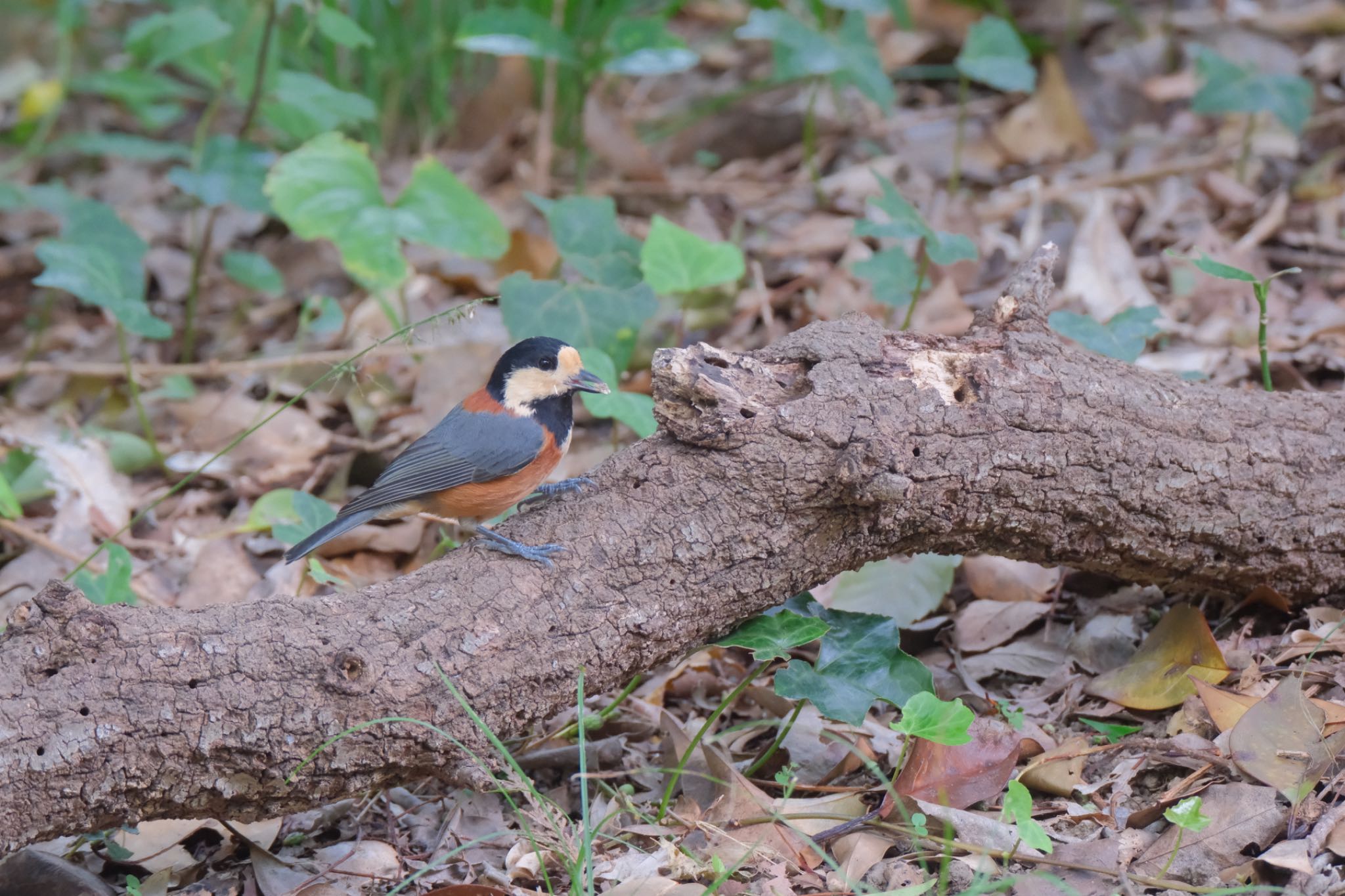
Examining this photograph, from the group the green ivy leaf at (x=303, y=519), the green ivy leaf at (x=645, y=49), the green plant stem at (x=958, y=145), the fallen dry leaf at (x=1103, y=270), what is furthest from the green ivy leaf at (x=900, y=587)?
the green plant stem at (x=958, y=145)

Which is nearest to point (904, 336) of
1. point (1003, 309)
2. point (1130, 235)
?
point (1003, 309)

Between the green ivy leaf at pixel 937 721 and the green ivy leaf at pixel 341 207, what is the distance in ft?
9.91

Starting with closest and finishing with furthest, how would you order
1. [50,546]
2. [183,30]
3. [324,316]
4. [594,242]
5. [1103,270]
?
[50,546], [594,242], [183,30], [1103,270], [324,316]

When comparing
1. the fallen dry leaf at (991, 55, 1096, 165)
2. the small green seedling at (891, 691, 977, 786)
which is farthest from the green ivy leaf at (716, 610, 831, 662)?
the fallen dry leaf at (991, 55, 1096, 165)

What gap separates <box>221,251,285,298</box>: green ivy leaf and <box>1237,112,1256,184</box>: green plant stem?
16.4 feet

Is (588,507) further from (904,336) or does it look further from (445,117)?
(445,117)

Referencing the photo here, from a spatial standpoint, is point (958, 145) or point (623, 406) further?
point (958, 145)

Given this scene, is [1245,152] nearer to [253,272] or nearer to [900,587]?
[900,587]

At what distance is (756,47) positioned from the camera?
8.26 m

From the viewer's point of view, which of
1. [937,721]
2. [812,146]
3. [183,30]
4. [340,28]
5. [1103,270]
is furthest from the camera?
[812,146]

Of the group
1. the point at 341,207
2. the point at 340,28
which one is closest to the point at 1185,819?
the point at 341,207

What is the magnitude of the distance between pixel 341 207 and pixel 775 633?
2.97 m

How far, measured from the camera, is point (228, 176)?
577cm

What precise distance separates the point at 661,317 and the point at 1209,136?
3.41m
